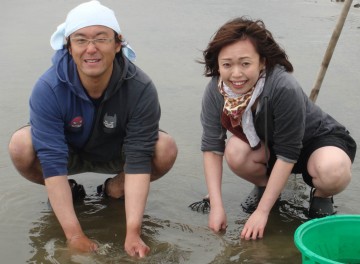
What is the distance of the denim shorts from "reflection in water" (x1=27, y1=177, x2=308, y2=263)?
242 millimetres

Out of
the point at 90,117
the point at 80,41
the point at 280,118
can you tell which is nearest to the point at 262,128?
the point at 280,118

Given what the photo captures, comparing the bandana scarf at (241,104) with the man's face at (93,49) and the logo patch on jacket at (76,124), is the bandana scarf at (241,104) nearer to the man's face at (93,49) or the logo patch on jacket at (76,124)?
the man's face at (93,49)

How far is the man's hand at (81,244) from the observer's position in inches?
112

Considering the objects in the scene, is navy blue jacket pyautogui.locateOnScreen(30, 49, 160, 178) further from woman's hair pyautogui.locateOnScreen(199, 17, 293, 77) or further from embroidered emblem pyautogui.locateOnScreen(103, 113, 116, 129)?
woman's hair pyautogui.locateOnScreen(199, 17, 293, 77)

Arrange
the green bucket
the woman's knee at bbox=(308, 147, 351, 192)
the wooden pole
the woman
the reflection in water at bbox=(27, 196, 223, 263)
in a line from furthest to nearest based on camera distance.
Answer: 1. the wooden pole
2. the woman's knee at bbox=(308, 147, 351, 192)
3. the woman
4. the reflection in water at bbox=(27, 196, 223, 263)
5. the green bucket

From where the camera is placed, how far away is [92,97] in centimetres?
307

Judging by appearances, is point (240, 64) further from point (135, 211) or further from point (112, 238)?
point (112, 238)

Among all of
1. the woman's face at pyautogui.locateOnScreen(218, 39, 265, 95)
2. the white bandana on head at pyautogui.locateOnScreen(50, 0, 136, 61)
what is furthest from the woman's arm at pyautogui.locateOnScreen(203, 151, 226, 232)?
the white bandana on head at pyautogui.locateOnScreen(50, 0, 136, 61)

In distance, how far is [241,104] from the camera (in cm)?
302

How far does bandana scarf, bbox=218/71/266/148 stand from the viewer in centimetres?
301

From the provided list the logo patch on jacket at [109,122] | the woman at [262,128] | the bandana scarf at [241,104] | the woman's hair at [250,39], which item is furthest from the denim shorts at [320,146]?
the logo patch on jacket at [109,122]

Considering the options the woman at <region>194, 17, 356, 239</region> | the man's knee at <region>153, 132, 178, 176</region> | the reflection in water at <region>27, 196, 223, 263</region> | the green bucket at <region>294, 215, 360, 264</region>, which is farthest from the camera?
the man's knee at <region>153, 132, 178, 176</region>

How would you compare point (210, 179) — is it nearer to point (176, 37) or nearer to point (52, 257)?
point (52, 257)

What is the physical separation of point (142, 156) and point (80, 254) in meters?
0.57
